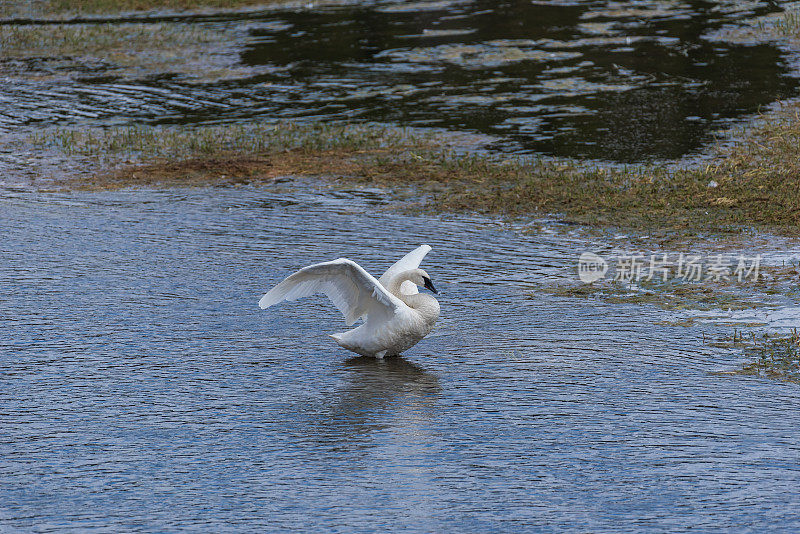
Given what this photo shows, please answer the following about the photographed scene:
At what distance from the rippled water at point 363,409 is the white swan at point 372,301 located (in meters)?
0.20

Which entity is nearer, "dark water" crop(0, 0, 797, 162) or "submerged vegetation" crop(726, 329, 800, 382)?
"submerged vegetation" crop(726, 329, 800, 382)

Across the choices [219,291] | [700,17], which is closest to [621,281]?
[219,291]

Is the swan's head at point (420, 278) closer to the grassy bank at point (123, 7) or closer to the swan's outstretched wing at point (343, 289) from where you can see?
the swan's outstretched wing at point (343, 289)

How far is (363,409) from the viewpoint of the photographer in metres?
7.65

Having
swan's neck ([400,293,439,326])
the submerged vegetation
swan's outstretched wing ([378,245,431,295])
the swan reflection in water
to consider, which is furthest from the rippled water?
swan's outstretched wing ([378,245,431,295])

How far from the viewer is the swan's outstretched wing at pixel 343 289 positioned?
8.25 metres

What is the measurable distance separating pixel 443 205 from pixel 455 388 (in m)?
5.27

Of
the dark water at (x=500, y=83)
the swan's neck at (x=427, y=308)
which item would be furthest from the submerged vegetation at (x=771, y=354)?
the dark water at (x=500, y=83)

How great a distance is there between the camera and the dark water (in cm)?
1652

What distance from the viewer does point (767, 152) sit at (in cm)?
1403

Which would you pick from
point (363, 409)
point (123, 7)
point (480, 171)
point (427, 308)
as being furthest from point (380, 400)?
point (123, 7)

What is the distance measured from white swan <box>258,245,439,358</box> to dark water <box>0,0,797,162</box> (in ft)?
21.2

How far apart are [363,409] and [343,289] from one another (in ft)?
4.13

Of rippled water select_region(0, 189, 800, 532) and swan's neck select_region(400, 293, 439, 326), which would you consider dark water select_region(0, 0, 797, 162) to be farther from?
swan's neck select_region(400, 293, 439, 326)
